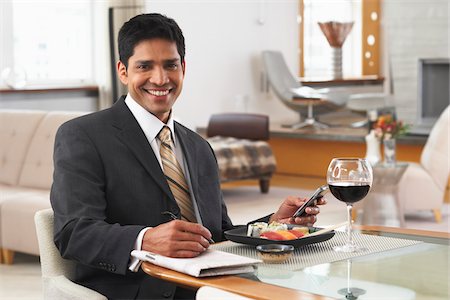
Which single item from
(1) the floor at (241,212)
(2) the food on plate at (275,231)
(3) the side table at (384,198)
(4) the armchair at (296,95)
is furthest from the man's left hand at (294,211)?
(4) the armchair at (296,95)

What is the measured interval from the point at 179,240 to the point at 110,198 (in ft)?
1.19

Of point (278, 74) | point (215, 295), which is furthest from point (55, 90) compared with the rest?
point (215, 295)

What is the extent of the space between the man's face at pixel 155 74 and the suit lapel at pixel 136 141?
0.05 metres

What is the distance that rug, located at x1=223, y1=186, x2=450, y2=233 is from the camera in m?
6.34

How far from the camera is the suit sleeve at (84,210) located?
6.43 feet

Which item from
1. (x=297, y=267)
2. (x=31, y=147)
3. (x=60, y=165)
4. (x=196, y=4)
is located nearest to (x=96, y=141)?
(x=60, y=165)

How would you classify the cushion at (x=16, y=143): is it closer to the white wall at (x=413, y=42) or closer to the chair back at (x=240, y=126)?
the chair back at (x=240, y=126)

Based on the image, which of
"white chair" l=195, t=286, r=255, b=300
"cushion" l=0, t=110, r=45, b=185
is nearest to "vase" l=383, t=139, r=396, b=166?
"cushion" l=0, t=110, r=45, b=185

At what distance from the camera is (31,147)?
558 centimetres

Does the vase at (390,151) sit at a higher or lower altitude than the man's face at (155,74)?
lower

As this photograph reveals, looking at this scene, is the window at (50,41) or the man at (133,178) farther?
the window at (50,41)

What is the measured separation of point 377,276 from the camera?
173 cm

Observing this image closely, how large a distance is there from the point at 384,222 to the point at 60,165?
405 cm

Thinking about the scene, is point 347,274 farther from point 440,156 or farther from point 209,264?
point 440,156
